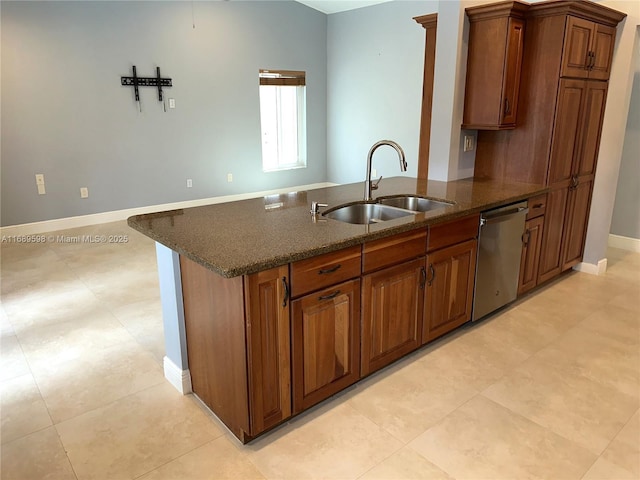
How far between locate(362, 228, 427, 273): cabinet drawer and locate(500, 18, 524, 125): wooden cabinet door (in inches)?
55.3

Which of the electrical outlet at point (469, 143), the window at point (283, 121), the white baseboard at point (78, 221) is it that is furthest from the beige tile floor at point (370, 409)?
the window at point (283, 121)

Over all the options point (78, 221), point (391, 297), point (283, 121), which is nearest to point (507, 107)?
point (391, 297)

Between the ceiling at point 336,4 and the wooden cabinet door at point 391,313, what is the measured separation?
5.28 meters

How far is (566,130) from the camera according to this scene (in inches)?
133

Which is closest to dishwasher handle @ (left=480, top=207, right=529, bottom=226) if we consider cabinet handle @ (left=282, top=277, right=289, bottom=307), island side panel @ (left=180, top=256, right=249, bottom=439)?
cabinet handle @ (left=282, top=277, right=289, bottom=307)

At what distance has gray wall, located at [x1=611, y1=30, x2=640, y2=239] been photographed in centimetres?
447

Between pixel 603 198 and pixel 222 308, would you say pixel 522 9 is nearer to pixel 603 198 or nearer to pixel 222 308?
pixel 603 198

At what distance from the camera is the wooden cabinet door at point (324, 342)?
1.94 meters

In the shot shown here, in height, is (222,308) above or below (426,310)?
above

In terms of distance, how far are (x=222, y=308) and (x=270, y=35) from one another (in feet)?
18.9

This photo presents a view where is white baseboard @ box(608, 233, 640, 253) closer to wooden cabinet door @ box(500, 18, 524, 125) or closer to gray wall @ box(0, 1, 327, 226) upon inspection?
wooden cabinet door @ box(500, 18, 524, 125)

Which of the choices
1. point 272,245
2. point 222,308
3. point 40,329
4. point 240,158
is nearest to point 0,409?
point 40,329

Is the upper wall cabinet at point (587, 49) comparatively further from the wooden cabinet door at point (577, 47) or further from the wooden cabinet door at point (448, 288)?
the wooden cabinet door at point (448, 288)

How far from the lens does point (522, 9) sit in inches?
120
